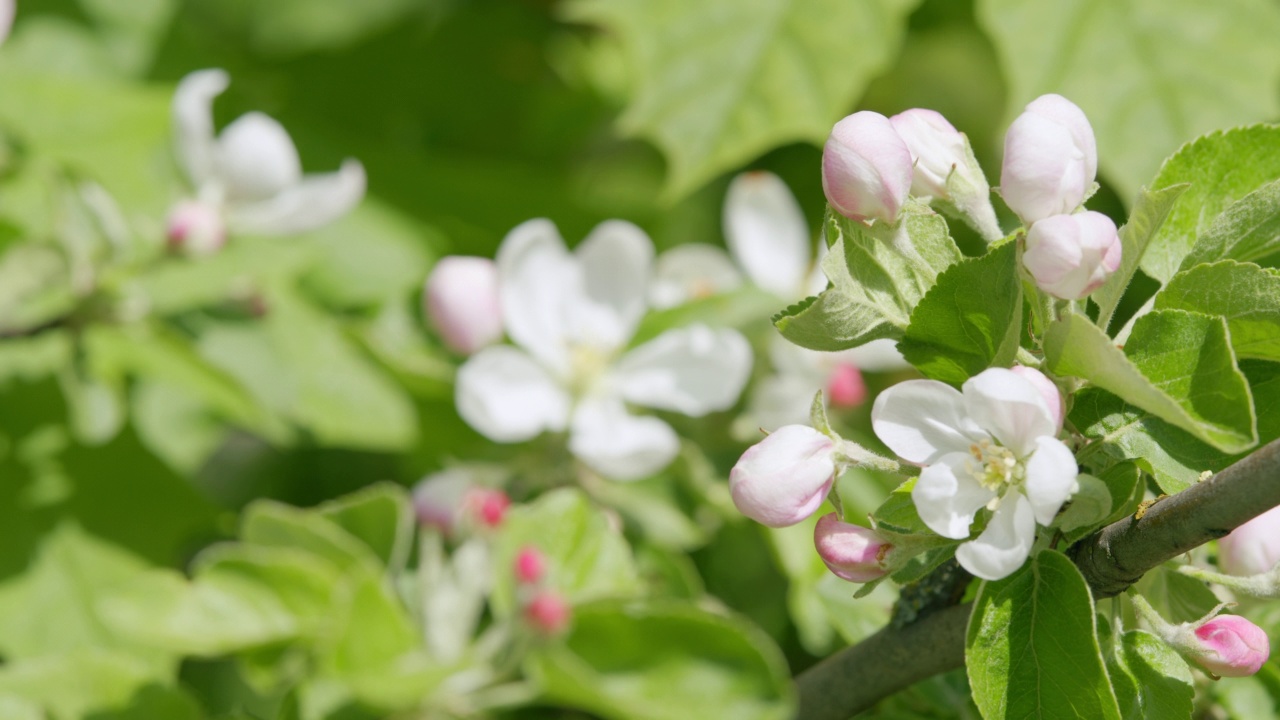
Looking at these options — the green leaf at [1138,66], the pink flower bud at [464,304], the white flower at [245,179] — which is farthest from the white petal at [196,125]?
the green leaf at [1138,66]

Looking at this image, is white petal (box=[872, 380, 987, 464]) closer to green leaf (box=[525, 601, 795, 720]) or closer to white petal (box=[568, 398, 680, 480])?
green leaf (box=[525, 601, 795, 720])

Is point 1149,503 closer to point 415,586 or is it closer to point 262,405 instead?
point 415,586

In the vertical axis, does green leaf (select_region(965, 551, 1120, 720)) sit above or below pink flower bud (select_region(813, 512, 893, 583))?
below

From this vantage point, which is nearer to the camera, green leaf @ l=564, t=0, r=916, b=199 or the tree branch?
the tree branch

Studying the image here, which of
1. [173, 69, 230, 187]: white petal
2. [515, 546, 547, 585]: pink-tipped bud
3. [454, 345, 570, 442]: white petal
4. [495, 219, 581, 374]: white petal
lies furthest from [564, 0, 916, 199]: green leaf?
[515, 546, 547, 585]: pink-tipped bud

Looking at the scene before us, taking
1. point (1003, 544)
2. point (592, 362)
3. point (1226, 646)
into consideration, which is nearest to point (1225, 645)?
point (1226, 646)

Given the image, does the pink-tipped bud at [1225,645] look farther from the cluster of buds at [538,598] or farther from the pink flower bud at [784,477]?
the cluster of buds at [538,598]

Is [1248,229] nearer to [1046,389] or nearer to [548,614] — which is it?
[1046,389]
